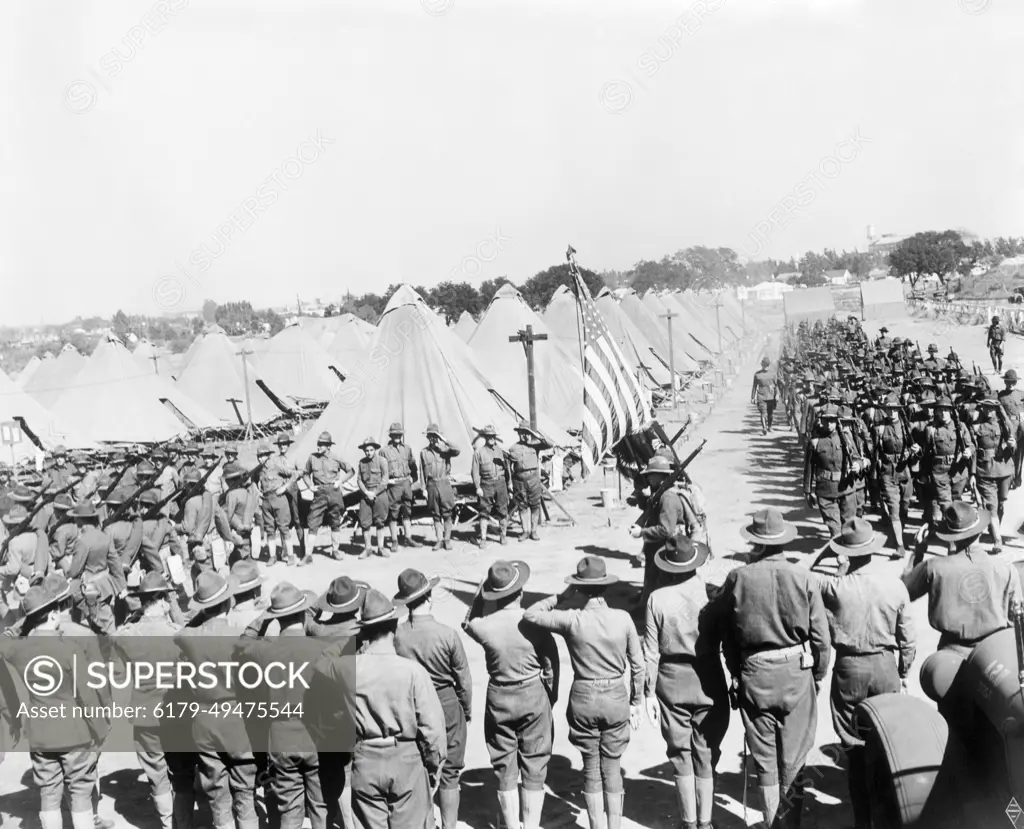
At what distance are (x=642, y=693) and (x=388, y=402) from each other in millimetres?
11421

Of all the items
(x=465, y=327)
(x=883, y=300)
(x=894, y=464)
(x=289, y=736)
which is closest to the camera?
(x=289, y=736)

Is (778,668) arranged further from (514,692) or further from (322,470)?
(322,470)

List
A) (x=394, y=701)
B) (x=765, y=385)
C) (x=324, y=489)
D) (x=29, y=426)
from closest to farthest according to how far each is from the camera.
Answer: (x=394, y=701), (x=324, y=489), (x=29, y=426), (x=765, y=385)

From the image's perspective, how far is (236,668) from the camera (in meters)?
4.98

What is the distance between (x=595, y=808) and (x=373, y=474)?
786 cm

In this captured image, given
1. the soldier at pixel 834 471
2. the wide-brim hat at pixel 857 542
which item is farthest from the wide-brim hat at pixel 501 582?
the soldier at pixel 834 471

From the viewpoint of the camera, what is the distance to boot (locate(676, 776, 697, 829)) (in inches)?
204

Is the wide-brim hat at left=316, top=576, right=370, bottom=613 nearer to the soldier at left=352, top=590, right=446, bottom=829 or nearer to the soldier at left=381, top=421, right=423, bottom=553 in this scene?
the soldier at left=352, top=590, right=446, bottom=829

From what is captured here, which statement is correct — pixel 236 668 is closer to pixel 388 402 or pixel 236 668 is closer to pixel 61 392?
pixel 388 402

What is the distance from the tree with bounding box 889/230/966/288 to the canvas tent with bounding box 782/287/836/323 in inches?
928

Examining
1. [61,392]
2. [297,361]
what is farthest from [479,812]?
[297,361]

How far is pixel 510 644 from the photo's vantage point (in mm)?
5117

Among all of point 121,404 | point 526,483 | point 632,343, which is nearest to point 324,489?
point 526,483

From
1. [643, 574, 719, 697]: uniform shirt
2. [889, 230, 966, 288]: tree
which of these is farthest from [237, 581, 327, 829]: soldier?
[889, 230, 966, 288]: tree
